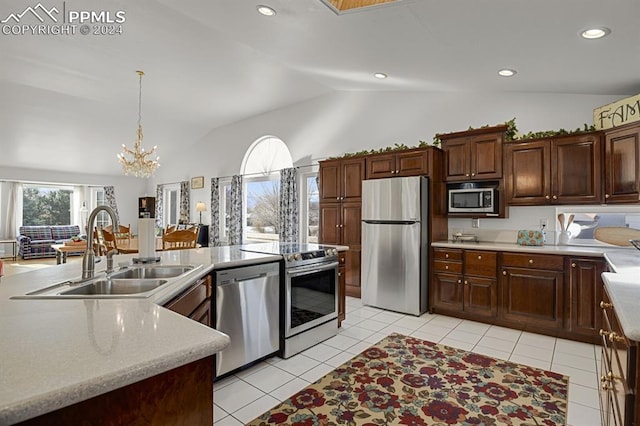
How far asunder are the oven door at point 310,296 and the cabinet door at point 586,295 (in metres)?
2.34

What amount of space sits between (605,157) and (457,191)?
57.4 inches

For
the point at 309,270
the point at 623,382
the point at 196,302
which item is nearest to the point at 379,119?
the point at 309,270

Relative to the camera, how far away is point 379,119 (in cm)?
521

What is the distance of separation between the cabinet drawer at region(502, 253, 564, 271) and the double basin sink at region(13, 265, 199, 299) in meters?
3.23

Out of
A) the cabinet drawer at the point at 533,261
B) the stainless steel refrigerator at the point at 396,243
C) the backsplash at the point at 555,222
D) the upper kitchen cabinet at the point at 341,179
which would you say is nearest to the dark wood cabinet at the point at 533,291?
the cabinet drawer at the point at 533,261

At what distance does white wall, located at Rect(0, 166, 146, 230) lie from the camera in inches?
342

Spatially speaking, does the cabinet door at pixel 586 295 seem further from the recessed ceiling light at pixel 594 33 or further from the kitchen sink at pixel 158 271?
the kitchen sink at pixel 158 271

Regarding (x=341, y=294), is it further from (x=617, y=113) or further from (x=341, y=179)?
(x=617, y=113)

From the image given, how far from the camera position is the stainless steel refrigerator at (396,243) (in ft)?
13.2

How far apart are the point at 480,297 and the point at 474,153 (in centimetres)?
173

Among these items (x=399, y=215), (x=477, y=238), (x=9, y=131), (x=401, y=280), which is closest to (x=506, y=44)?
(x=399, y=215)

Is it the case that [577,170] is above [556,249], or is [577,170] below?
above

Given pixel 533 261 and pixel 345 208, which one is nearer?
pixel 533 261

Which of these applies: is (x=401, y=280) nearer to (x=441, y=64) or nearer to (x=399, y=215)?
(x=399, y=215)
